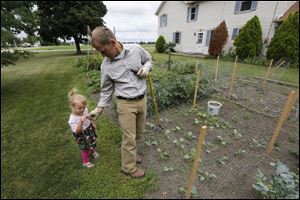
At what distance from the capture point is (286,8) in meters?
9.88

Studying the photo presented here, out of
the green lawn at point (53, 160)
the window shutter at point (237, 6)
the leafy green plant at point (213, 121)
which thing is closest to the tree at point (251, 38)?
the window shutter at point (237, 6)

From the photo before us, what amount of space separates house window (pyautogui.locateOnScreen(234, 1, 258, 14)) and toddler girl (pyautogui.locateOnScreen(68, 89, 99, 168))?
12.8 metres

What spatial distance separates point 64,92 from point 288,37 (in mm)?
9457

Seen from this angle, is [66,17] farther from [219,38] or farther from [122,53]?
[122,53]

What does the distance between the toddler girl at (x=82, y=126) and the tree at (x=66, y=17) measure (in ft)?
49.4

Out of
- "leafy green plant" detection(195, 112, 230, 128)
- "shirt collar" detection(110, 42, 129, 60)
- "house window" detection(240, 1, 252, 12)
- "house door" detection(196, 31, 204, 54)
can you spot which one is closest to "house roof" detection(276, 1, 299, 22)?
"house window" detection(240, 1, 252, 12)

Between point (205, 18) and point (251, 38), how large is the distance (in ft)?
17.2

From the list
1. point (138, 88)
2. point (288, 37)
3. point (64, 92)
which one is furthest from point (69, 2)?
point (138, 88)

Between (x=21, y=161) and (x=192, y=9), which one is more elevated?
(x=192, y=9)

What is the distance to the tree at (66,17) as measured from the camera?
14836 mm

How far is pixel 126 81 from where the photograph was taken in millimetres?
1907

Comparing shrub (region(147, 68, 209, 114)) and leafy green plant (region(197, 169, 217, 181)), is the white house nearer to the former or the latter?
shrub (region(147, 68, 209, 114))

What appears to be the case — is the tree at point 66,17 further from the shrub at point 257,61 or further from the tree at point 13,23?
the shrub at point 257,61

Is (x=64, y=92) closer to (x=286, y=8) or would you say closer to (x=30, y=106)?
(x=30, y=106)
